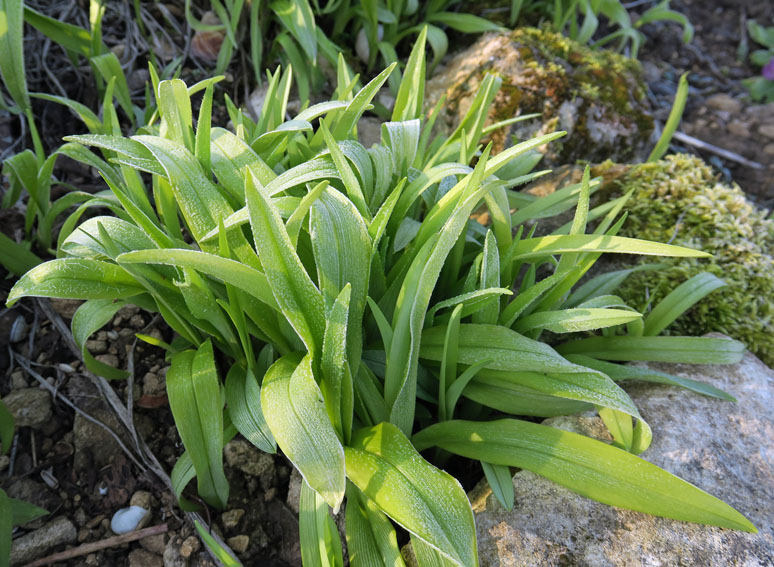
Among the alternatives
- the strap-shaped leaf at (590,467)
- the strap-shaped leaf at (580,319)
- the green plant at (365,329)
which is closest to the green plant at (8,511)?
the green plant at (365,329)

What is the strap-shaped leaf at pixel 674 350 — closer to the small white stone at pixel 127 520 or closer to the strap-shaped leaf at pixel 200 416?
the strap-shaped leaf at pixel 200 416

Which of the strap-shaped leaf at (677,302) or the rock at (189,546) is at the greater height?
the rock at (189,546)

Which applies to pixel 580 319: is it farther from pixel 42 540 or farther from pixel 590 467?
pixel 42 540

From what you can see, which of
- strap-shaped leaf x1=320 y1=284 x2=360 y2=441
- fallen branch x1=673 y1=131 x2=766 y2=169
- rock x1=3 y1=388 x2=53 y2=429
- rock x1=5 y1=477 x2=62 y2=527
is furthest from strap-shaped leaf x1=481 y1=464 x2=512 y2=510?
fallen branch x1=673 y1=131 x2=766 y2=169

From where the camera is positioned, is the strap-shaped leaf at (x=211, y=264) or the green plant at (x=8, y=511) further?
the green plant at (x=8, y=511)

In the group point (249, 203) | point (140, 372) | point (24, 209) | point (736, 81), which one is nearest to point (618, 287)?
point (249, 203)

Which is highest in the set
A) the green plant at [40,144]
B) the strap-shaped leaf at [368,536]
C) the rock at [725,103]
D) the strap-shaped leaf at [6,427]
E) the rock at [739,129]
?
the green plant at [40,144]

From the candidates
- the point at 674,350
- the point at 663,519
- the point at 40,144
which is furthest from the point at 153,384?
the point at 674,350
